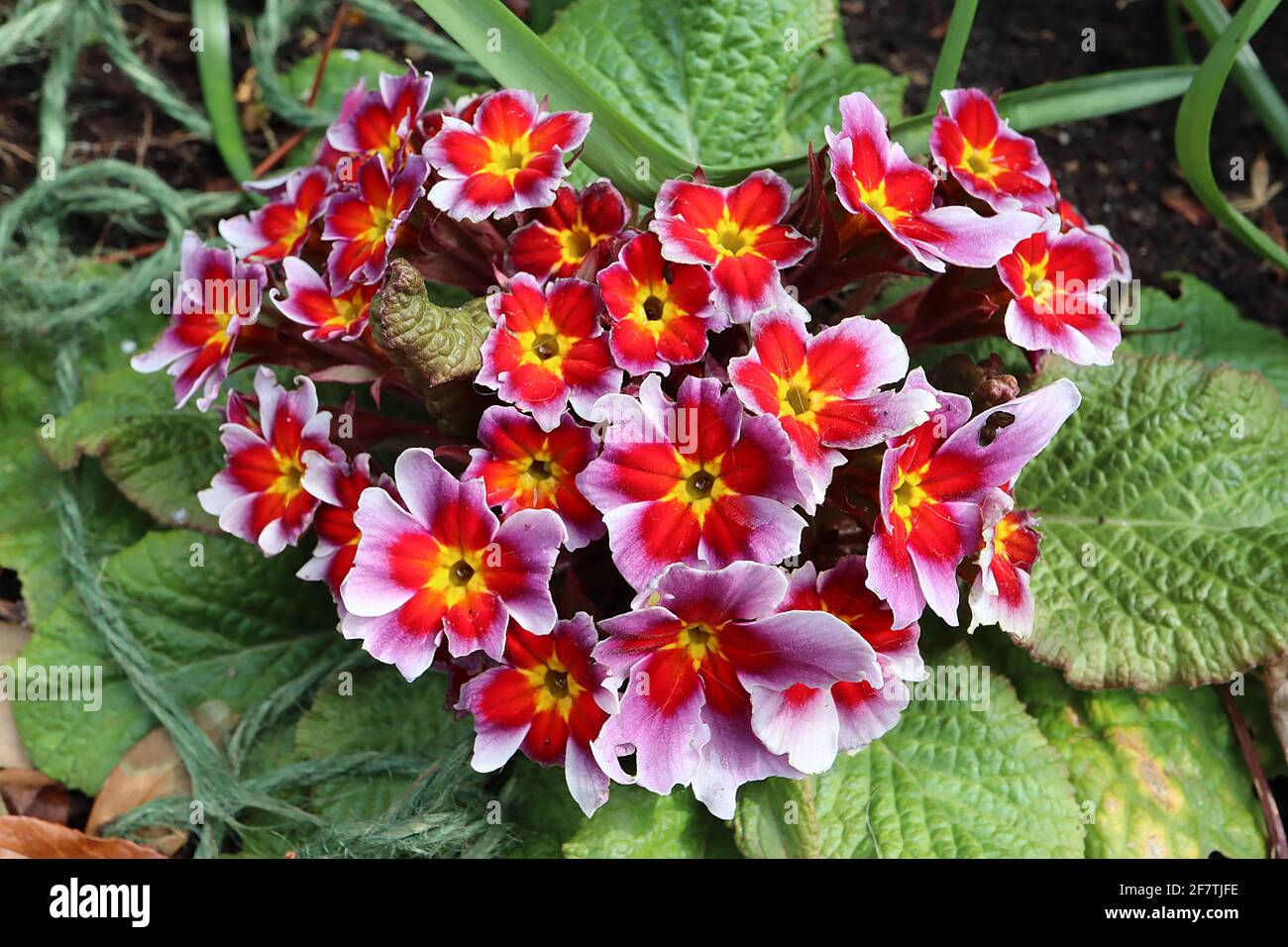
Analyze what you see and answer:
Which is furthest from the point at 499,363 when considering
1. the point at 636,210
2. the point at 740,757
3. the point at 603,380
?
the point at 740,757

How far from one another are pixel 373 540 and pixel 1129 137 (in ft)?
7.18

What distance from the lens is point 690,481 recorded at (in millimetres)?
1459

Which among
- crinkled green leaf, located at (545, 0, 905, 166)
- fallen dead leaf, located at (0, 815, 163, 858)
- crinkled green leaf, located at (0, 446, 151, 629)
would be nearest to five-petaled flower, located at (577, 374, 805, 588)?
crinkled green leaf, located at (545, 0, 905, 166)

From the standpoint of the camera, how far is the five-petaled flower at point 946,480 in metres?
1.43

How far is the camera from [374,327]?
1429 mm

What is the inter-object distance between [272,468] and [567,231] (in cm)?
56

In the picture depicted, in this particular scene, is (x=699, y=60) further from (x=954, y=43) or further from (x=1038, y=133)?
(x=1038, y=133)

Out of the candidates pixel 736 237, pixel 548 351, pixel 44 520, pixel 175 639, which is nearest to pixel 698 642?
pixel 548 351

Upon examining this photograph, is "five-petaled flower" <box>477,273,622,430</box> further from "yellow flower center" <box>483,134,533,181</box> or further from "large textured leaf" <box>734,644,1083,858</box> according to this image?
"large textured leaf" <box>734,644,1083,858</box>

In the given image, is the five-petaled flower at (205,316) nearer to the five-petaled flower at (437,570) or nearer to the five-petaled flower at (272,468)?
the five-petaled flower at (272,468)

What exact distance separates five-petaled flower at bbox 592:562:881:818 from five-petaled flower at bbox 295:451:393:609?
0.45 metres

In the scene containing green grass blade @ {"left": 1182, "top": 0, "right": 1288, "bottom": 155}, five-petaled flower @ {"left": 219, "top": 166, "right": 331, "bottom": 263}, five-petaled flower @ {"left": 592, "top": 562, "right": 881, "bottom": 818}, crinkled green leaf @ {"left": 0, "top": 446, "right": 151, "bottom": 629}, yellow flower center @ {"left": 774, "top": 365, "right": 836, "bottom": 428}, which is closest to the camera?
five-petaled flower @ {"left": 592, "top": 562, "right": 881, "bottom": 818}

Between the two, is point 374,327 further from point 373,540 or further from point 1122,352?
point 1122,352

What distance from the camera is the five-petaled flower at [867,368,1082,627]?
143 cm
